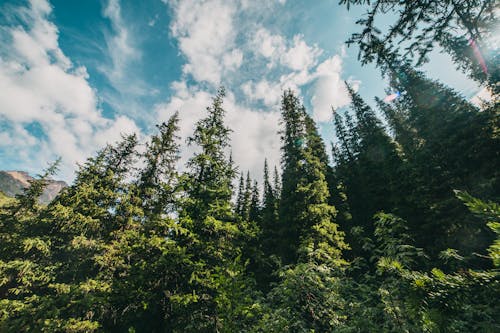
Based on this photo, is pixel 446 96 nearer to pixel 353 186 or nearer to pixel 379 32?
pixel 353 186

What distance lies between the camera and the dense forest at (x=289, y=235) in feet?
16.6

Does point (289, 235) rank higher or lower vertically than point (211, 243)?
higher

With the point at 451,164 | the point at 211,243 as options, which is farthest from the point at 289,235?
the point at 451,164

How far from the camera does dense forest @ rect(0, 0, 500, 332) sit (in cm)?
506

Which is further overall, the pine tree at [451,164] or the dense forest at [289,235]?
the pine tree at [451,164]

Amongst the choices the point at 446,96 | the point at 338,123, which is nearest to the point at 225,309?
the point at 446,96

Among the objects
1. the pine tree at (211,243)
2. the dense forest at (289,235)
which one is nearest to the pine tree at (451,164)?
the dense forest at (289,235)

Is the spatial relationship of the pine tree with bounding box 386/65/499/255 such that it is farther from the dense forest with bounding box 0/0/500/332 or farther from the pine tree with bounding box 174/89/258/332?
the pine tree with bounding box 174/89/258/332

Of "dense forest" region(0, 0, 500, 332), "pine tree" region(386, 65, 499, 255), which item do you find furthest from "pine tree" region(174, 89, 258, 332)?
"pine tree" region(386, 65, 499, 255)

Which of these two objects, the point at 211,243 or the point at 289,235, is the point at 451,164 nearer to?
the point at 289,235

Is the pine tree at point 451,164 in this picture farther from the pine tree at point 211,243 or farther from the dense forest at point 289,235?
the pine tree at point 211,243

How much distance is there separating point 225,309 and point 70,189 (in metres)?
16.9

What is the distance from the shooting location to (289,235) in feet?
59.9

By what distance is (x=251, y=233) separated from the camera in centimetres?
1105
